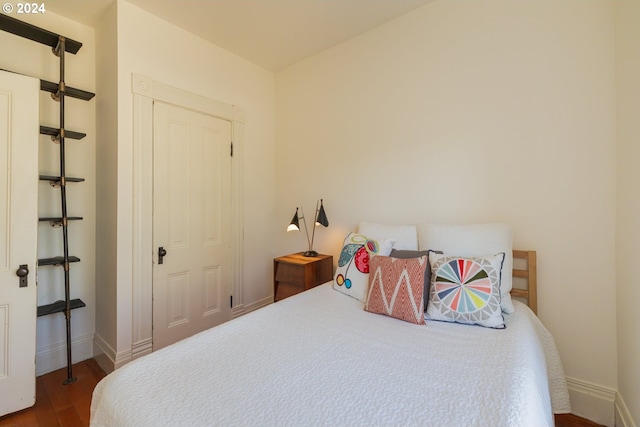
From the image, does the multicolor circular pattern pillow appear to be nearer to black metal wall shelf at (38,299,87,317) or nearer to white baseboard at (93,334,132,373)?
white baseboard at (93,334,132,373)

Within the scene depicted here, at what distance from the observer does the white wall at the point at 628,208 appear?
136 centimetres

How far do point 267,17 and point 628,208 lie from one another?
2713 mm

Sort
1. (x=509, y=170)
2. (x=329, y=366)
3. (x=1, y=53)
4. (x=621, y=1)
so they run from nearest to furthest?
(x=329, y=366)
(x=621, y=1)
(x=509, y=170)
(x=1, y=53)

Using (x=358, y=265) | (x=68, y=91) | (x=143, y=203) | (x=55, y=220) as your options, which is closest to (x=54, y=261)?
(x=55, y=220)

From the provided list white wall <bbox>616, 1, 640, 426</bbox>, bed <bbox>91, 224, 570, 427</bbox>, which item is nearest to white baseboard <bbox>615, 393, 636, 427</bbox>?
white wall <bbox>616, 1, 640, 426</bbox>

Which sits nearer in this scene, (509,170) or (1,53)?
(509,170)

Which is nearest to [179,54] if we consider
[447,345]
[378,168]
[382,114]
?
[382,114]

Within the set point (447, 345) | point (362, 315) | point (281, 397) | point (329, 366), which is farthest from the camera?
point (362, 315)

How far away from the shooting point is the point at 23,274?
1.79 m

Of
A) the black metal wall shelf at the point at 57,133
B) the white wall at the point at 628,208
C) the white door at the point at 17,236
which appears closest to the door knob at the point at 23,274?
the white door at the point at 17,236

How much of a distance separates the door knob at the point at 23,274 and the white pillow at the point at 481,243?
8.59 feet

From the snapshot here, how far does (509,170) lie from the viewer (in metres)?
1.91

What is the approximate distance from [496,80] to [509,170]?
624 mm

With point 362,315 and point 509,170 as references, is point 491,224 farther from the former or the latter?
point 362,315
